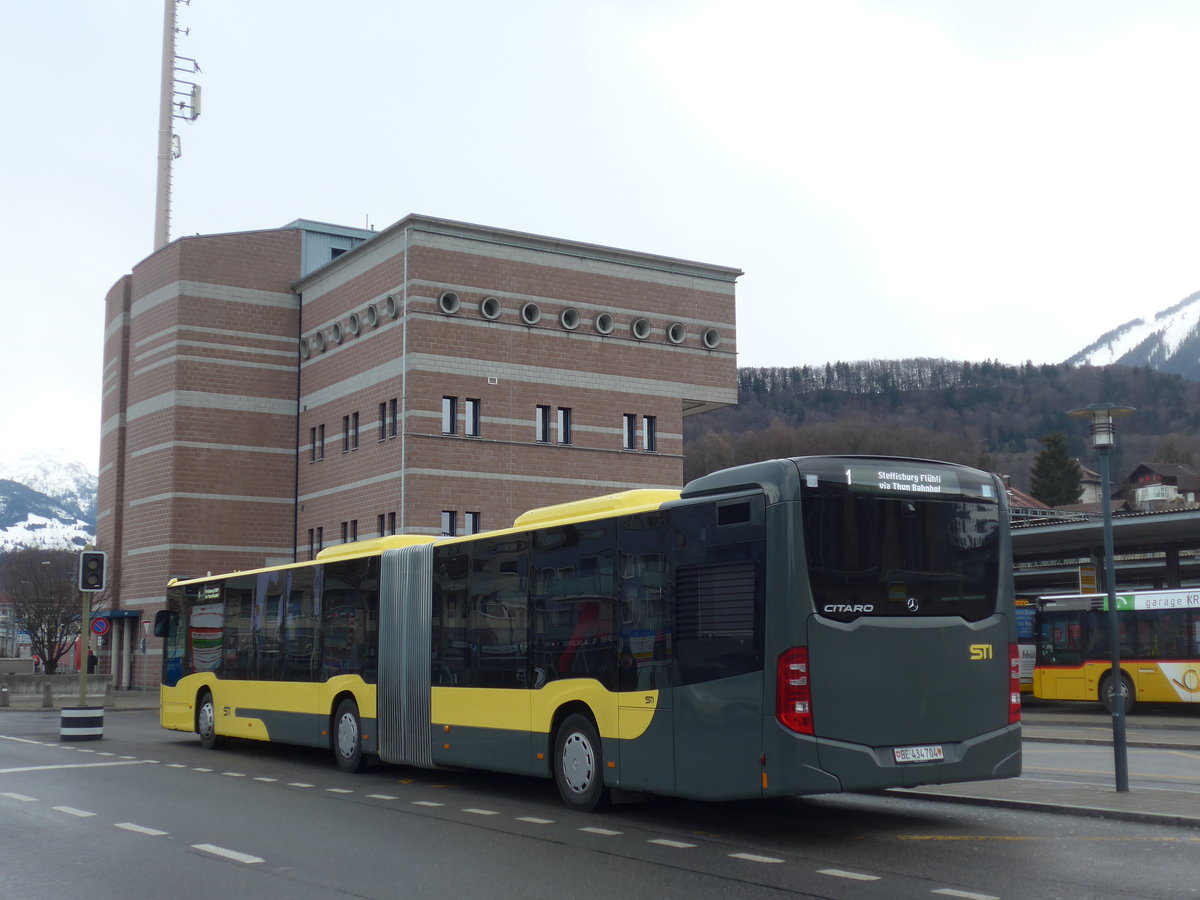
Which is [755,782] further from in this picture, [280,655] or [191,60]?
[191,60]

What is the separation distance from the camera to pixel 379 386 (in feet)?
144

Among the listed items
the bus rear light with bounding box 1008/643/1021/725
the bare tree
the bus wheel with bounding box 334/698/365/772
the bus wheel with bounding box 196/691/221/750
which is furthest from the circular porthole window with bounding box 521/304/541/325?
the bare tree

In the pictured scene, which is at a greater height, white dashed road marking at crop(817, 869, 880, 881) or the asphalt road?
white dashed road marking at crop(817, 869, 880, 881)

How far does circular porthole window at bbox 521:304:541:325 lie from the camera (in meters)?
44.6

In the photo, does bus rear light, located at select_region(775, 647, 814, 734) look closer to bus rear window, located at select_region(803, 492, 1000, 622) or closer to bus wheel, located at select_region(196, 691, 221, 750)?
bus rear window, located at select_region(803, 492, 1000, 622)

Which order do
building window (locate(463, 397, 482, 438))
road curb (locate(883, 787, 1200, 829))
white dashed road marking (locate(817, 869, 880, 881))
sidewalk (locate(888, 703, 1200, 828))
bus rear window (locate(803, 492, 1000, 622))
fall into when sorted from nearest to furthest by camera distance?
white dashed road marking (locate(817, 869, 880, 881)) → bus rear window (locate(803, 492, 1000, 622)) → road curb (locate(883, 787, 1200, 829)) → sidewalk (locate(888, 703, 1200, 828)) → building window (locate(463, 397, 482, 438))

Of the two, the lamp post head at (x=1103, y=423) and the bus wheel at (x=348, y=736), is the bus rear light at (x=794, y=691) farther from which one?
the bus wheel at (x=348, y=736)

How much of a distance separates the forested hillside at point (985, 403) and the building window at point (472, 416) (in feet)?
224

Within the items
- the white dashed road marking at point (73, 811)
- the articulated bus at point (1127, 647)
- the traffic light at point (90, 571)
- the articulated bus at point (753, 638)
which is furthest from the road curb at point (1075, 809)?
the traffic light at point (90, 571)

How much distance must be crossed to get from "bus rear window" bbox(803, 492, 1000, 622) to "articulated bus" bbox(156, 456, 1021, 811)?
16 mm

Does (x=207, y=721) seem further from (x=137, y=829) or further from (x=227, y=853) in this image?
(x=227, y=853)

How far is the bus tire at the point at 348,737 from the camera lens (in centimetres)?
1683

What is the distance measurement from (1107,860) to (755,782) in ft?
8.56

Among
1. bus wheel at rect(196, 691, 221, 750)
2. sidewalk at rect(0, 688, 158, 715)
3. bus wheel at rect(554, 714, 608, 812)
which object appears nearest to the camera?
bus wheel at rect(554, 714, 608, 812)
